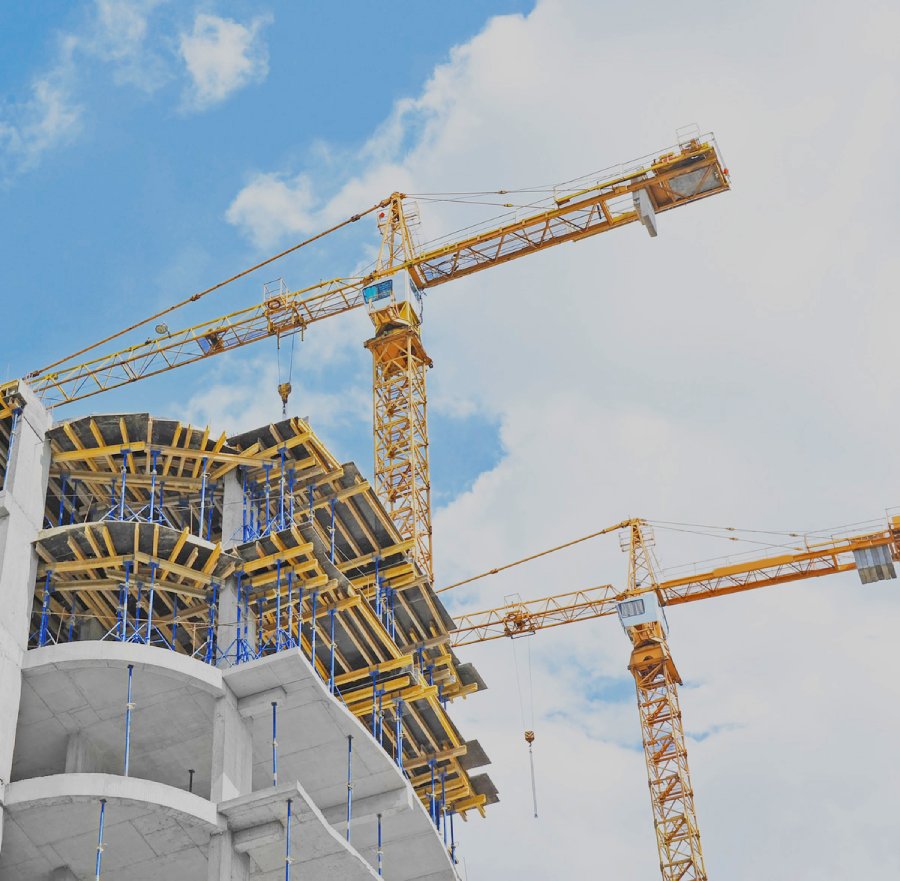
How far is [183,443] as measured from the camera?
151 ft

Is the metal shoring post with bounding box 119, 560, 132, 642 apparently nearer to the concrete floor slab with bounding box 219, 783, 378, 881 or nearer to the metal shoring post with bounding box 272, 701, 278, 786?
the metal shoring post with bounding box 272, 701, 278, 786

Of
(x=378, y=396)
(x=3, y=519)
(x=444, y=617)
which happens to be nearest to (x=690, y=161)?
(x=378, y=396)

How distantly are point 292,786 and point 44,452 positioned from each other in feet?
41.8

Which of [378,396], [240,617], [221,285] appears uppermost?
[221,285]

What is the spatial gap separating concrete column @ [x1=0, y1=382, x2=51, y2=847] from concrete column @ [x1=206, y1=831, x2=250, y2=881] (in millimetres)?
5143

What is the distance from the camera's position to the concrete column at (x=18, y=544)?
3984cm

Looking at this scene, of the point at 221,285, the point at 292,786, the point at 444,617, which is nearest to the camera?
the point at 292,786

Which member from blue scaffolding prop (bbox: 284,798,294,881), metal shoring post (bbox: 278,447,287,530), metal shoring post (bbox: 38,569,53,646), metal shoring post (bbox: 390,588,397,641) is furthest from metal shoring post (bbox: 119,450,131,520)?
blue scaffolding prop (bbox: 284,798,294,881)

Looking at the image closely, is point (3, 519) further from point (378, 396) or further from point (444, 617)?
point (378, 396)

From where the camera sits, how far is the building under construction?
39.8 meters

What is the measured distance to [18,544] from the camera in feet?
139

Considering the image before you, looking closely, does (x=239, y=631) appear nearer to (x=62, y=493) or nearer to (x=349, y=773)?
(x=349, y=773)

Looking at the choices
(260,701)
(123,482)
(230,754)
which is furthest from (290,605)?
(123,482)

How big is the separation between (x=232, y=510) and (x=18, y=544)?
22.3ft
